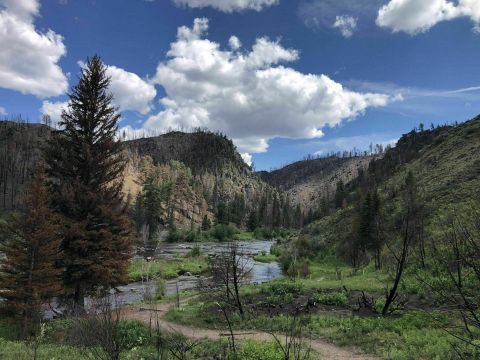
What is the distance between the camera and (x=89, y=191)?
950 inches

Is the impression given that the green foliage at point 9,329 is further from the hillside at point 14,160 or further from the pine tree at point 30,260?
the hillside at point 14,160

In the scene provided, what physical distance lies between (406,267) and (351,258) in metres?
20.2

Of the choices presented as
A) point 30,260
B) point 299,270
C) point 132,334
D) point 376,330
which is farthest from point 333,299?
point 299,270

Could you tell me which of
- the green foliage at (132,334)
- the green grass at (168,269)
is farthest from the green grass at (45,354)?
the green grass at (168,269)

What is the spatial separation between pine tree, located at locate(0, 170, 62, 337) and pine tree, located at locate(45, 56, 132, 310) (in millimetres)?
2123

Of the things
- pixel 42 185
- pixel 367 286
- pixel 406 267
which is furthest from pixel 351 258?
pixel 42 185

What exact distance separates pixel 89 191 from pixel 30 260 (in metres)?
5.32

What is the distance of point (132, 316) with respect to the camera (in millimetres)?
21109

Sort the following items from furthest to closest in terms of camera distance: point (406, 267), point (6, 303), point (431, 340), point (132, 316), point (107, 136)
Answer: point (406, 267) < point (107, 136) < point (132, 316) < point (6, 303) < point (431, 340)

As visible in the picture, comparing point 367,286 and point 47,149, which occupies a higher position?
point 47,149

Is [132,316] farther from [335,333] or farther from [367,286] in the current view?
[367,286]

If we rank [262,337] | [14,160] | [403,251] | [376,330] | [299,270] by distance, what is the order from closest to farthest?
[376,330] → [262,337] → [403,251] → [299,270] → [14,160]

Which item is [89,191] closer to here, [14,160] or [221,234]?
[221,234]

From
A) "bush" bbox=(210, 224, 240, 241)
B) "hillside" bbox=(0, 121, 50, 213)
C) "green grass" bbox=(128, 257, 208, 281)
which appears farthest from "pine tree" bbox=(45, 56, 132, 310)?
"hillside" bbox=(0, 121, 50, 213)
